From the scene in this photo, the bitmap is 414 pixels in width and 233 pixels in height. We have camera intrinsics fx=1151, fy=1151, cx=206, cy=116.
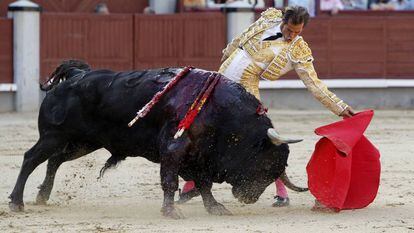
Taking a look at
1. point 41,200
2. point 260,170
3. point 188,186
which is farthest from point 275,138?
point 41,200

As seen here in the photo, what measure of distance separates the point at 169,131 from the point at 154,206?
26.6 inches

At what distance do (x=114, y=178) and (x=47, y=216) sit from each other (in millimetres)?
1743

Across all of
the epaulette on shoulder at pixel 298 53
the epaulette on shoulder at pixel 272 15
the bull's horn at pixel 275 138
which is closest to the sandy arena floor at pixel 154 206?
the bull's horn at pixel 275 138

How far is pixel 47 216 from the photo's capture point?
6.09 meters

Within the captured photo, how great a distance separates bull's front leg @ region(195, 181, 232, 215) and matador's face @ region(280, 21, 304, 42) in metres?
0.91

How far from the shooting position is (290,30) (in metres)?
6.24

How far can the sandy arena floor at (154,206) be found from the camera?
5699 millimetres

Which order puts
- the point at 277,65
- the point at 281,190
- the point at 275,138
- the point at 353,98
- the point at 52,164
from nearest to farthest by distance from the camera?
the point at 275,138
the point at 277,65
the point at 281,190
the point at 52,164
the point at 353,98

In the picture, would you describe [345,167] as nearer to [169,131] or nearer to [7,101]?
[169,131]

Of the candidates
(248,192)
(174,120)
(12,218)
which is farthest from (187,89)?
(12,218)

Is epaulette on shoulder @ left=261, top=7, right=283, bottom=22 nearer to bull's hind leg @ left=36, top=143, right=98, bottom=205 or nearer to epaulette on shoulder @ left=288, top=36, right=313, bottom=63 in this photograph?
epaulette on shoulder @ left=288, top=36, right=313, bottom=63

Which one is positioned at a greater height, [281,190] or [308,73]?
[308,73]

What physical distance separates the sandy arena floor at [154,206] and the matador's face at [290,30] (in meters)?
0.95

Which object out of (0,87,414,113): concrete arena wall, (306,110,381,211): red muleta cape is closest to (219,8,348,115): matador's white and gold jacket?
(306,110,381,211): red muleta cape
